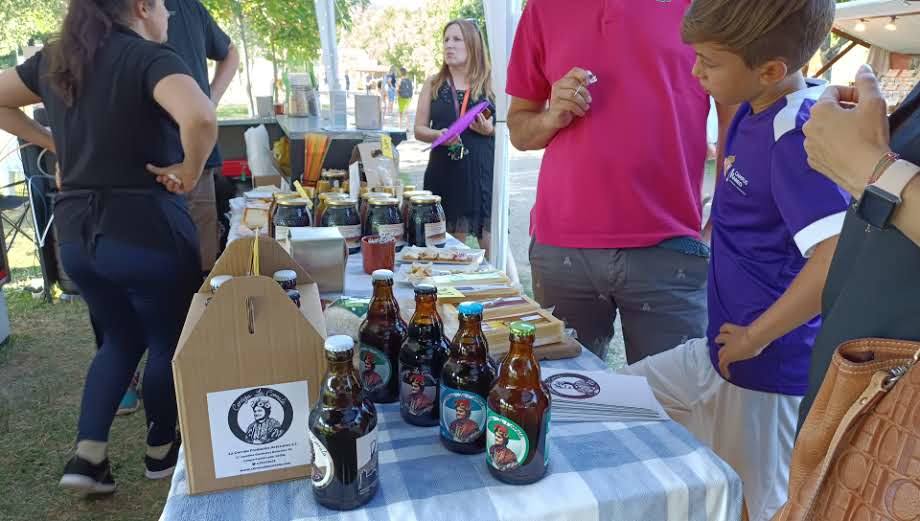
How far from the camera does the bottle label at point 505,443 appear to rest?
2.76ft

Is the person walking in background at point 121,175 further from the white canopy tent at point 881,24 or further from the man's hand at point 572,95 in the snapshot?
the white canopy tent at point 881,24

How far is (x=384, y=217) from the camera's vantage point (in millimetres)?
2074

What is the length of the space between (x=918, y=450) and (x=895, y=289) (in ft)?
0.68

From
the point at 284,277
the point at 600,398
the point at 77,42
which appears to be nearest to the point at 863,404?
the point at 600,398

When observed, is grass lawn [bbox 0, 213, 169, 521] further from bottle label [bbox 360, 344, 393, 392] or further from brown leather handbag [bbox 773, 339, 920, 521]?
brown leather handbag [bbox 773, 339, 920, 521]

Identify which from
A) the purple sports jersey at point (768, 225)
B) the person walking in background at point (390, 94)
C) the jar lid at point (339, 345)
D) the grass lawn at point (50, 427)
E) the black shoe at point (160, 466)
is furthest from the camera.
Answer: the person walking in background at point (390, 94)

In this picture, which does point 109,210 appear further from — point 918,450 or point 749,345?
point 918,450

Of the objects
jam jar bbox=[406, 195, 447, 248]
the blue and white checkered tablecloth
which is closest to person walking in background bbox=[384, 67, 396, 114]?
jam jar bbox=[406, 195, 447, 248]

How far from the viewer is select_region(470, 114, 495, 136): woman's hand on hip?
363 centimetres

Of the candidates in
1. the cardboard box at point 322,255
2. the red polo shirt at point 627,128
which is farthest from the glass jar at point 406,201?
the red polo shirt at point 627,128

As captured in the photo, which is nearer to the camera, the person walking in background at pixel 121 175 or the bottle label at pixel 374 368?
the bottle label at pixel 374 368

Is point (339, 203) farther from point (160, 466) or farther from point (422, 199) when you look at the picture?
point (160, 466)

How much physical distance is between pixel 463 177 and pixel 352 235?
67.6 inches

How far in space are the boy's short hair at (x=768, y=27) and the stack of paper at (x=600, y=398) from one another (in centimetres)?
68
